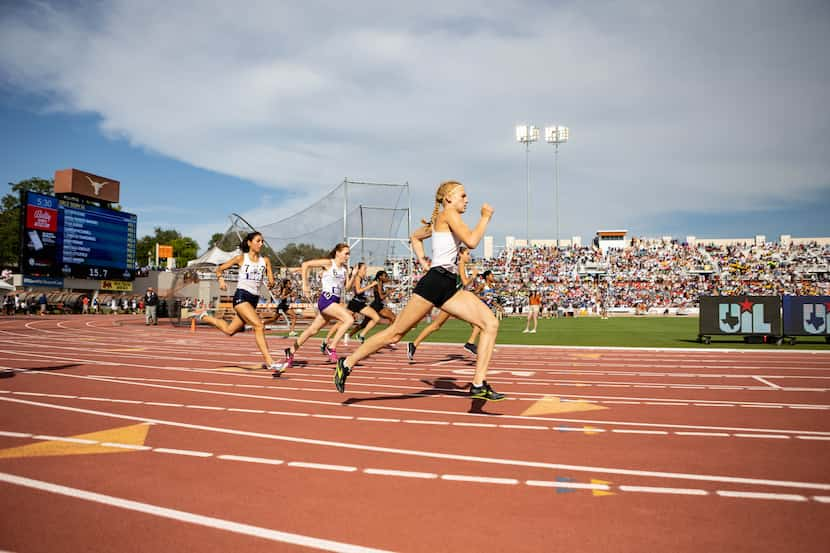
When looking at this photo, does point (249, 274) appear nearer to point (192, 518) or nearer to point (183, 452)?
point (183, 452)

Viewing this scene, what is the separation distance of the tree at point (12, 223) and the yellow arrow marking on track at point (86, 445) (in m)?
75.5

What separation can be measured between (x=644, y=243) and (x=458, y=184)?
67.9 m

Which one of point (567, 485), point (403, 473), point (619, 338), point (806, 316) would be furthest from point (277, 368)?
point (806, 316)

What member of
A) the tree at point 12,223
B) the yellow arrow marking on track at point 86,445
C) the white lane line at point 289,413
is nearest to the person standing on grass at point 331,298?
the white lane line at point 289,413

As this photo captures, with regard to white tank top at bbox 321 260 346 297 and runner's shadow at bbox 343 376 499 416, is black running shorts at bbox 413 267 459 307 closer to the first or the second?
runner's shadow at bbox 343 376 499 416

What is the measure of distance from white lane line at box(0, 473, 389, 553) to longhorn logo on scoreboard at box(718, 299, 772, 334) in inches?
595

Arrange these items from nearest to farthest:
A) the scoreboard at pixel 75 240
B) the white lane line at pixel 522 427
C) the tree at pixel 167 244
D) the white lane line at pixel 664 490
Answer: the white lane line at pixel 664 490 < the white lane line at pixel 522 427 < the scoreboard at pixel 75 240 < the tree at pixel 167 244

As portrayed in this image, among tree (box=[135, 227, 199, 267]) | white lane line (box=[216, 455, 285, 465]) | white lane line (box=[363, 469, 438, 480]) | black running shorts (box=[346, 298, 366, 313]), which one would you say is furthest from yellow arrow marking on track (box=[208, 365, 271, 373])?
tree (box=[135, 227, 199, 267])

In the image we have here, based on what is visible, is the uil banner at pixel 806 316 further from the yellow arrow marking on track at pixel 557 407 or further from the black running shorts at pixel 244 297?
the black running shorts at pixel 244 297

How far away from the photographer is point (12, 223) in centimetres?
7262

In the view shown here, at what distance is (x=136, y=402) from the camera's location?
6258 millimetres

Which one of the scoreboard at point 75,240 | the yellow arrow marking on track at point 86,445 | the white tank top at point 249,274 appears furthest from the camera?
the scoreboard at point 75,240

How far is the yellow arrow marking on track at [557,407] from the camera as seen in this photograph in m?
5.81

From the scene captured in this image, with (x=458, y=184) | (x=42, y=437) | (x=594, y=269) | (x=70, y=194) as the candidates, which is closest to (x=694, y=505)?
(x=458, y=184)
